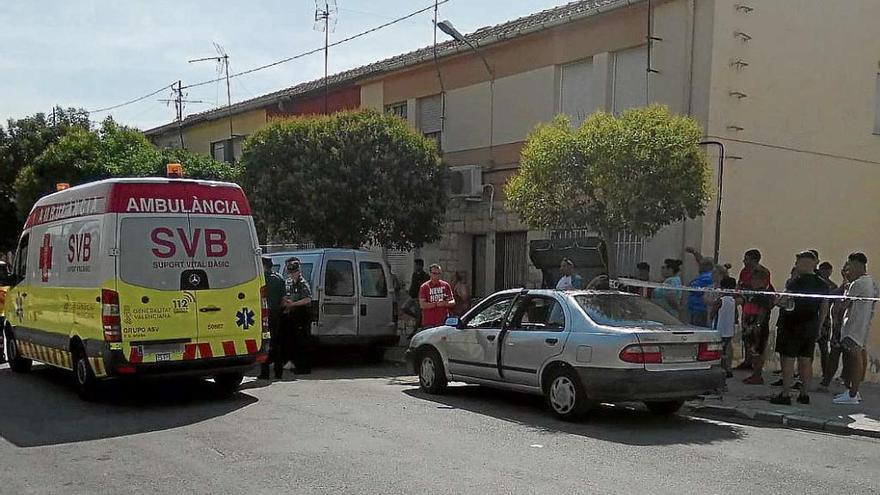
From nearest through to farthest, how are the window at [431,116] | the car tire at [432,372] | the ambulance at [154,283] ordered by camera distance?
the ambulance at [154,283], the car tire at [432,372], the window at [431,116]

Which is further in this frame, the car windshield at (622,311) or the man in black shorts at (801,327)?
the man in black shorts at (801,327)

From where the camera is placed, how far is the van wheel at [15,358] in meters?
12.4

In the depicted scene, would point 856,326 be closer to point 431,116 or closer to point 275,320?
point 275,320

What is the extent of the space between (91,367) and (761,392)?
813 cm

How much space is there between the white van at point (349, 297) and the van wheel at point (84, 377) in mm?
4233

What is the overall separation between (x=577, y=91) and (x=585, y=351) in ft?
29.6

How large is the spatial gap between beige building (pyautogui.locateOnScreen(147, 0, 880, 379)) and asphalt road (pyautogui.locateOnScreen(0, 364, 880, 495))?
603 centimetres

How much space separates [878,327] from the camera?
1658 centimetres

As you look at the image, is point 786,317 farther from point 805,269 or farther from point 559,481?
point 559,481

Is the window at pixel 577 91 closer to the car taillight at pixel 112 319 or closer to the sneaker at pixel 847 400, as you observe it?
the sneaker at pixel 847 400

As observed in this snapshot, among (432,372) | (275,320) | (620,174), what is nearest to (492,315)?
(432,372)

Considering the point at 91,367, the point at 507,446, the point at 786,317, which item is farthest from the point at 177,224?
the point at 786,317

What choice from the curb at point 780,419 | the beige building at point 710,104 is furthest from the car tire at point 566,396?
the beige building at point 710,104

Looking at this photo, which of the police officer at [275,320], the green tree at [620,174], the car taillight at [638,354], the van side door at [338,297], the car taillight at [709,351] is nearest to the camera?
the car taillight at [638,354]
